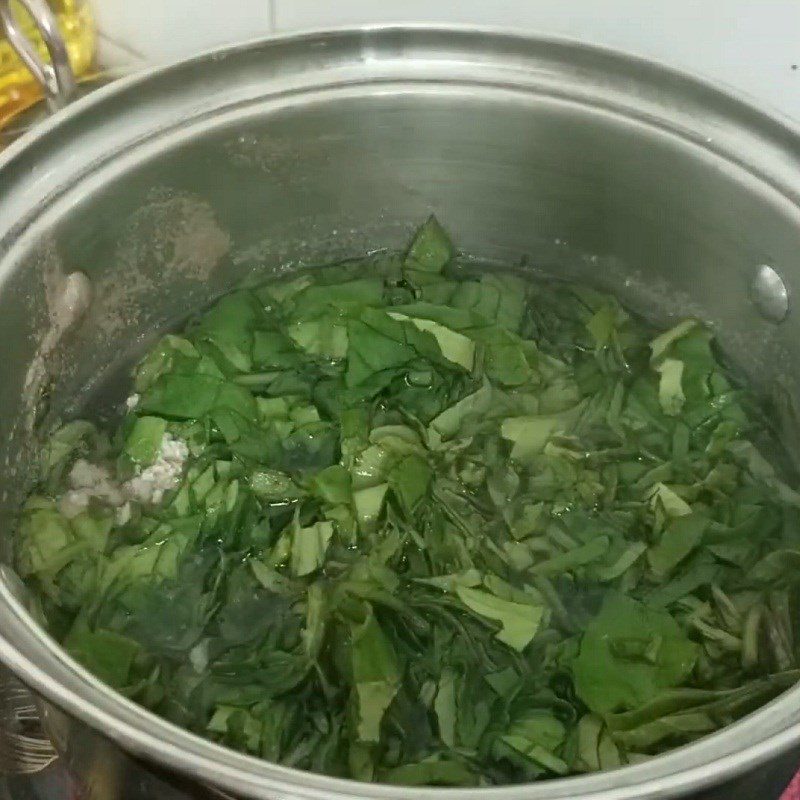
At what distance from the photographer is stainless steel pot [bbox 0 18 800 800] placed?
913 millimetres

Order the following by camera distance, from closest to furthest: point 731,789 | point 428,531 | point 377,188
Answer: point 731,789
point 428,531
point 377,188

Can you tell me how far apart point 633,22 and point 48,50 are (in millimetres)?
588

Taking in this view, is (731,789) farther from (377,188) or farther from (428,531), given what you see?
(377,188)

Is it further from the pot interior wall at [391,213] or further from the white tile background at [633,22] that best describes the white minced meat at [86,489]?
the white tile background at [633,22]

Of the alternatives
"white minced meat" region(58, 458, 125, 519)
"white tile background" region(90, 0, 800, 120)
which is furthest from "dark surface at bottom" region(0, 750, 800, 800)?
"white tile background" region(90, 0, 800, 120)

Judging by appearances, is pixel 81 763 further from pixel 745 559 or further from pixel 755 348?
pixel 755 348

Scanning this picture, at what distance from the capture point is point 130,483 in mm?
963

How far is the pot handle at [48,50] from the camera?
87cm

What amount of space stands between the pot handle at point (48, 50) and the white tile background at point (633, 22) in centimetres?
13

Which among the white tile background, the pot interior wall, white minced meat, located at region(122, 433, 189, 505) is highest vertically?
the white tile background

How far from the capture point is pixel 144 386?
105cm

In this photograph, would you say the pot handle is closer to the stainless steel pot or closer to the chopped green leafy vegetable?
the stainless steel pot

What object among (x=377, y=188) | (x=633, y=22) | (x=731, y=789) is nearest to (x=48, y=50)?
(x=377, y=188)

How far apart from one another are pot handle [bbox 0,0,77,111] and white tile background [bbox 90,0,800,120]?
0.13 meters
